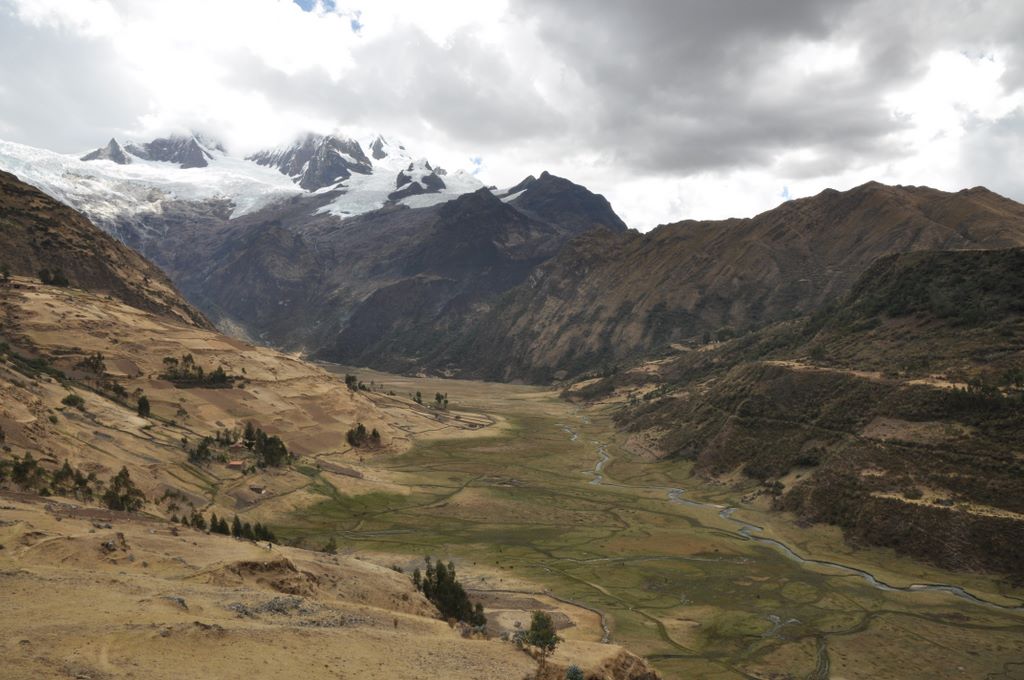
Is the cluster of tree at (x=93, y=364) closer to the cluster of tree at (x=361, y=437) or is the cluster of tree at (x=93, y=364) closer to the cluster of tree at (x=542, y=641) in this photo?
the cluster of tree at (x=361, y=437)

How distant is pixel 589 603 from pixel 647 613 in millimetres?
4699

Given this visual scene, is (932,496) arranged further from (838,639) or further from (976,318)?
(976,318)

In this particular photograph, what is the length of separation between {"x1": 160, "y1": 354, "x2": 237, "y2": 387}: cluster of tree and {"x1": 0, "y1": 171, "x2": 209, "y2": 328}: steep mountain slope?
39139 millimetres

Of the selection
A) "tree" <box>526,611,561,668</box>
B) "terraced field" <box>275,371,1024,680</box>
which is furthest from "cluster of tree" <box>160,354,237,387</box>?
"tree" <box>526,611,561,668</box>

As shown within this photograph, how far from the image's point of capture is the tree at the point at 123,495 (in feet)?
180

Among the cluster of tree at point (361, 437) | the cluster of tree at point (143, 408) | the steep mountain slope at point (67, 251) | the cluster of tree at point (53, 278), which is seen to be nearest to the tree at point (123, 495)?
the cluster of tree at point (143, 408)

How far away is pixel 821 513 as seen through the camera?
79.3m

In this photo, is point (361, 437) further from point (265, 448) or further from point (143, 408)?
point (143, 408)

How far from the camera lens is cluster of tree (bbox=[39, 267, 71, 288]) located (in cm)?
13112

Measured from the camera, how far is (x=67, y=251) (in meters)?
144

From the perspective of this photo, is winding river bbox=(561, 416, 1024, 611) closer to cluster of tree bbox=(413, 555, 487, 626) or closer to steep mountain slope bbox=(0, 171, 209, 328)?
cluster of tree bbox=(413, 555, 487, 626)

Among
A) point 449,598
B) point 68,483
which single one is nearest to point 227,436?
point 68,483

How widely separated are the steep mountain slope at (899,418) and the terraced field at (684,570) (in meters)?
4.19

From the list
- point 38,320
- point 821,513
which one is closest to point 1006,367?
point 821,513
